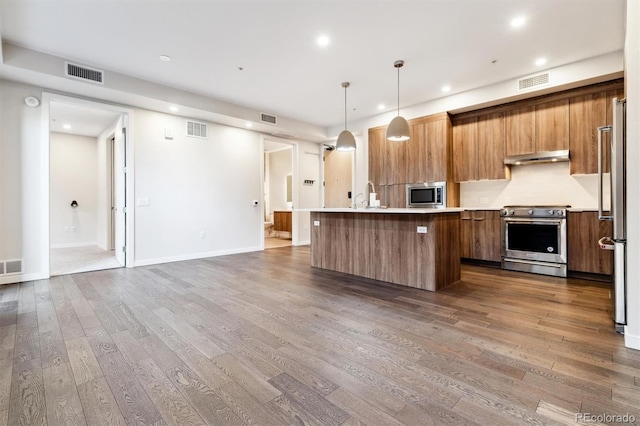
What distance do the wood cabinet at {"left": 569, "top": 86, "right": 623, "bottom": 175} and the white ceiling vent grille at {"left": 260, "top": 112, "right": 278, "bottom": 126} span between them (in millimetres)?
5032

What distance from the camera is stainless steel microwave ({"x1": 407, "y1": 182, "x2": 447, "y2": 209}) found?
5.39 metres

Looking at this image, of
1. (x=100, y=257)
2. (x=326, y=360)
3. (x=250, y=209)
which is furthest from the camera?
(x=250, y=209)

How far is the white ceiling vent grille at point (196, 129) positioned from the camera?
5.62m

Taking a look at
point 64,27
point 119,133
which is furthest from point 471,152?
point 119,133

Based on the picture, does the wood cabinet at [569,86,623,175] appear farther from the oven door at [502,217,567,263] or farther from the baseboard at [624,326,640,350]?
the baseboard at [624,326,640,350]

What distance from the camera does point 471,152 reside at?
5.34 m

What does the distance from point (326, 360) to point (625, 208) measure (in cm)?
251

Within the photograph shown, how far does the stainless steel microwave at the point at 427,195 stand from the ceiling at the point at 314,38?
1728 millimetres

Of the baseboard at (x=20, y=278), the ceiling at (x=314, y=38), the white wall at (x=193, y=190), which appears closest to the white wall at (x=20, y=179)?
the baseboard at (x=20, y=278)

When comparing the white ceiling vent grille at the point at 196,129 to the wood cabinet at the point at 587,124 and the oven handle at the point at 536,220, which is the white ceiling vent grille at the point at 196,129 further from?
the wood cabinet at the point at 587,124

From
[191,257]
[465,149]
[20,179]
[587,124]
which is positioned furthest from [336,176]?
[20,179]

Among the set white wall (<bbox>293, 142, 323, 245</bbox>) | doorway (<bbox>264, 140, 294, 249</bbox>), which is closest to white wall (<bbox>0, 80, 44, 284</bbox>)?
white wall (<bbox>293, 142, 323, 245</bbox>)

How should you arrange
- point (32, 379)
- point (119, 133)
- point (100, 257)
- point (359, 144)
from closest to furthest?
point (32, 379) → point (119, 133) → point (100, 257) → point (359, 144)

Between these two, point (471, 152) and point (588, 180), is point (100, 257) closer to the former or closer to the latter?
point (471, 152)
